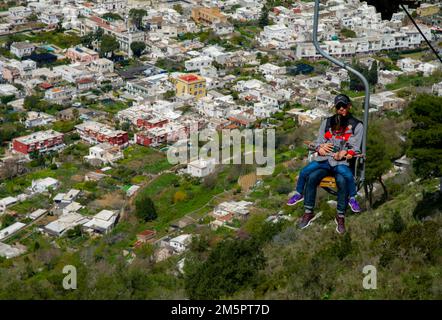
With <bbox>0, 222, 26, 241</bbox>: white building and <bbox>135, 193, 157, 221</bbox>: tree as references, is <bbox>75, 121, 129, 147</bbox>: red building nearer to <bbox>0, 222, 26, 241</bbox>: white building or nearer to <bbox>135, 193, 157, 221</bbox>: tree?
<bbox>135, 193, 157, 221</bbox>: tree

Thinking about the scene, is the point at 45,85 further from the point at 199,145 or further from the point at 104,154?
the point at 199,145

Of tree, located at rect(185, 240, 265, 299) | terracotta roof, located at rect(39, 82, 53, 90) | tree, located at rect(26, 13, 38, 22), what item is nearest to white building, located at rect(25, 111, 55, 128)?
terracotta roof, located at rect(39, 82, 53, 90)

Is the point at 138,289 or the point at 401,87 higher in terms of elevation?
the point at 138,289

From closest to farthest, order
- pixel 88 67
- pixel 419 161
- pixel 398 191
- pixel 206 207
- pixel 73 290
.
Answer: pixel 73 290
pixel 419 161
pixel 398 191
pixel 206 207
pixel 88 67

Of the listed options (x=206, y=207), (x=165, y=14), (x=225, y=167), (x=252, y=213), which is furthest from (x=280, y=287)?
(x=165, y=14)

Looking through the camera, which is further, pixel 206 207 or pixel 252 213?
pixel 206 207

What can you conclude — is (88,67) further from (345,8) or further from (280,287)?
(280,287)

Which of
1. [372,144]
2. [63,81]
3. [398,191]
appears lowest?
[63,81]

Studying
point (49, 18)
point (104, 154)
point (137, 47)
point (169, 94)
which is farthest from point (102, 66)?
point (104, 154)
